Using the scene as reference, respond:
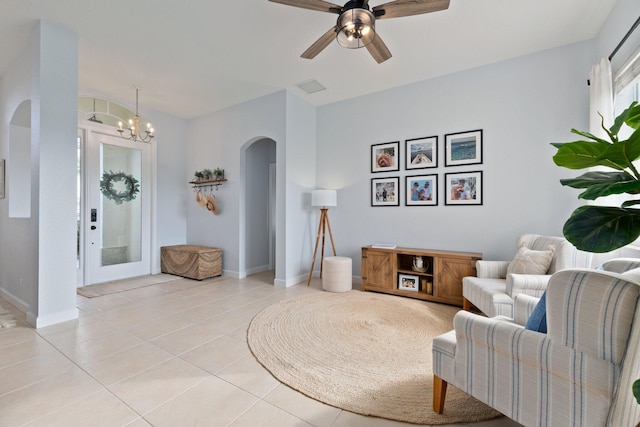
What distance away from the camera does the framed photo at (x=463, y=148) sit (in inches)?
146

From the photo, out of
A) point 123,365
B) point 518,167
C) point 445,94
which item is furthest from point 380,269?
point 123,365

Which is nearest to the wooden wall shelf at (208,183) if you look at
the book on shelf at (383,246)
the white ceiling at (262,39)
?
the white ceiling at (262,39)

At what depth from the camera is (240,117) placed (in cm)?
495

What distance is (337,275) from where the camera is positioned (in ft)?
13.5

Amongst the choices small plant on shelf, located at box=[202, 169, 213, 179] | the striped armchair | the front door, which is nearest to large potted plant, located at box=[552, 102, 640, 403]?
the striped armchair

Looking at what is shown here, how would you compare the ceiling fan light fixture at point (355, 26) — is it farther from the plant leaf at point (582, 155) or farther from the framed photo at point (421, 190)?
the framed photo at point (421, 190)

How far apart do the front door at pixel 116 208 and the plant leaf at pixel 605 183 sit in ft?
18.4

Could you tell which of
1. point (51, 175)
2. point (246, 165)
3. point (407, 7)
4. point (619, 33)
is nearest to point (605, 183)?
point (407, 7)

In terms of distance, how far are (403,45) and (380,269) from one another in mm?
2788

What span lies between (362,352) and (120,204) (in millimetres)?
4668

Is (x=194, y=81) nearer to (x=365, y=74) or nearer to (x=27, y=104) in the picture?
(x=27, y=104)

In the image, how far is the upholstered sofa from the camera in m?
2.44

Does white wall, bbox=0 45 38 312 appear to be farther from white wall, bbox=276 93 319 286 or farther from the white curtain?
the white curtain

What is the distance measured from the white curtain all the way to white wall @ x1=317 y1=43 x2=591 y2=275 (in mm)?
456
